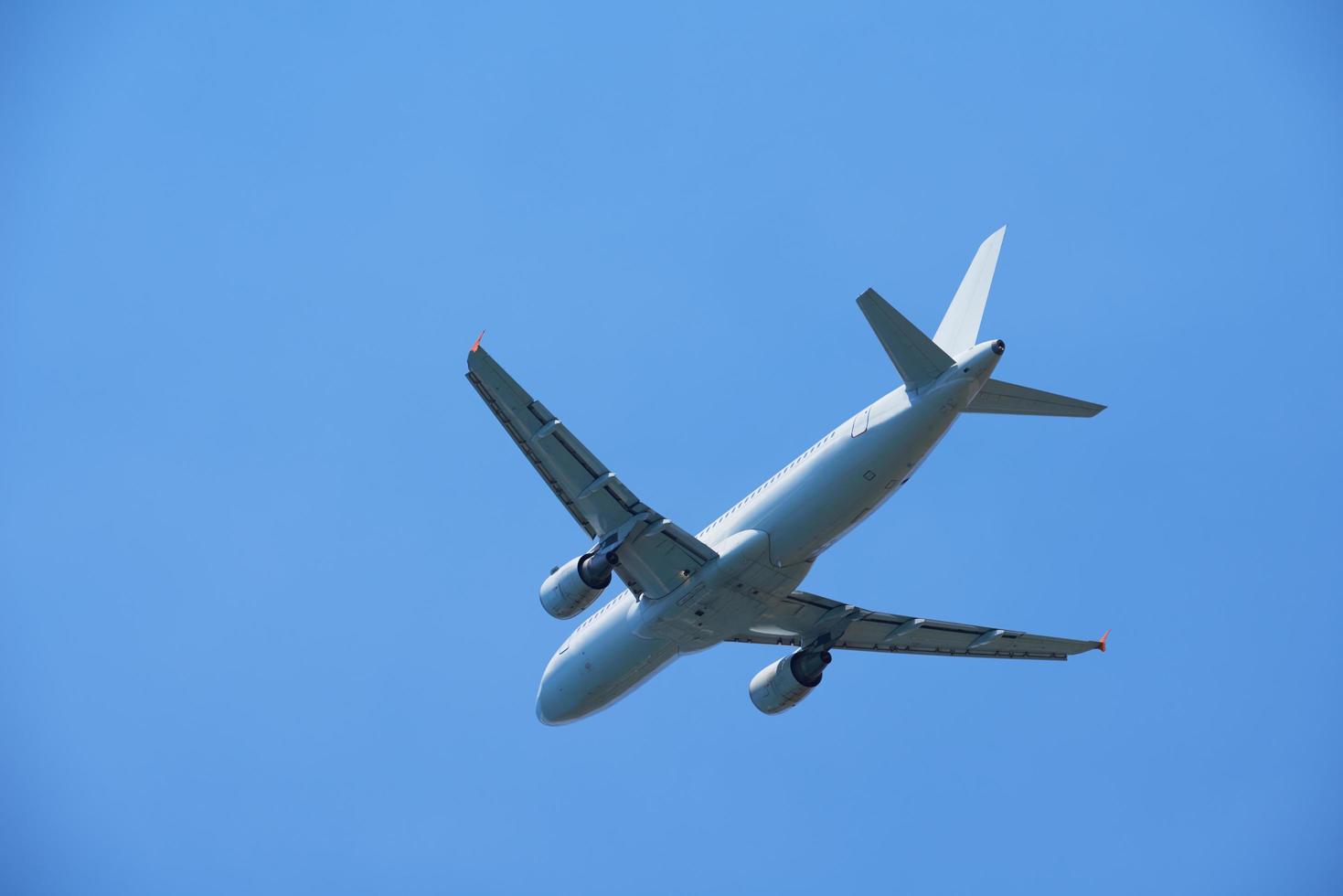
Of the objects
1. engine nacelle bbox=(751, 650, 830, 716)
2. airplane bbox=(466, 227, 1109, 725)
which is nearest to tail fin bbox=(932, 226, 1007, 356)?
airplane bbox=(466, 227, 1109, 725)

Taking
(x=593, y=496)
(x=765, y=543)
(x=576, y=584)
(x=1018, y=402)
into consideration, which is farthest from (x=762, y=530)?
(x=1018, y=402)

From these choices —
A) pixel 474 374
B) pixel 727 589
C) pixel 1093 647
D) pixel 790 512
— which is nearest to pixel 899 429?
pixel 790 512

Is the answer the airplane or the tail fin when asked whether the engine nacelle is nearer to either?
the airplane

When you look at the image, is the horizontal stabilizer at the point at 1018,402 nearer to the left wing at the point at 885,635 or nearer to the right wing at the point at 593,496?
the right wing at the point at 593,496

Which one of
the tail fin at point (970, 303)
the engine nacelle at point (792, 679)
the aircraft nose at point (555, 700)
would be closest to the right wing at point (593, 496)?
the aircraft nose at point (555, 700)

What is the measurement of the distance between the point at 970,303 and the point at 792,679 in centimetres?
1223

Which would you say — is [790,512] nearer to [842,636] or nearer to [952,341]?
[952,341]

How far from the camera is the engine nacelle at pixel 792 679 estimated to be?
3838cm

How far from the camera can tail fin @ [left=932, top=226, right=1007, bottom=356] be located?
32.0 meters

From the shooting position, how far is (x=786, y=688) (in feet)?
126

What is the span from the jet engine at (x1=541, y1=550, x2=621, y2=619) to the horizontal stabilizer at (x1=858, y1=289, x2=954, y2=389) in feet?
27.9

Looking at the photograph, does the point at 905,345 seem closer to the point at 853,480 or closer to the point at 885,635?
the point at 853,480

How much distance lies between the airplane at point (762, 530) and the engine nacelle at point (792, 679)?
4 cm

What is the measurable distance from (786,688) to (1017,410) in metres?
11.4
